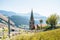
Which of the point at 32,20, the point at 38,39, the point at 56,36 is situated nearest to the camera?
the point at 38,39

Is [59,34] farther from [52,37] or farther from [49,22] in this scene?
[49,22]

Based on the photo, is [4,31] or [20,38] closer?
[4,31]

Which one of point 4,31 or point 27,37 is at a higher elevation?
point 4,31

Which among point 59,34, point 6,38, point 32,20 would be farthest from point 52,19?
point 6,38

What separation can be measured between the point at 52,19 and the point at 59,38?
9914 millimetres

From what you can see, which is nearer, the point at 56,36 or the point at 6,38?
the point at 6,38

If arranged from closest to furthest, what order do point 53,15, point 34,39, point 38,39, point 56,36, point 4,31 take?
point 4,31, point 38,39, point 34,39, point 56,36, point 53,15

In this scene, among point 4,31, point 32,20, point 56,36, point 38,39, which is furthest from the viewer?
point 32,20

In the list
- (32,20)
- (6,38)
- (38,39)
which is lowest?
(32,20)

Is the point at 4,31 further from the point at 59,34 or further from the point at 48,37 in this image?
the point at 59,34

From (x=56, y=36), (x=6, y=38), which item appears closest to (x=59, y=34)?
(x=56, y=36)

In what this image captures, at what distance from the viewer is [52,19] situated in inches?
480

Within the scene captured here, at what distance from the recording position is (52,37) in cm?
239

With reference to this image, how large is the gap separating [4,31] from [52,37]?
128 cm
